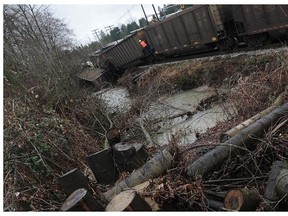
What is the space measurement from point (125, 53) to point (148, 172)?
21.2m

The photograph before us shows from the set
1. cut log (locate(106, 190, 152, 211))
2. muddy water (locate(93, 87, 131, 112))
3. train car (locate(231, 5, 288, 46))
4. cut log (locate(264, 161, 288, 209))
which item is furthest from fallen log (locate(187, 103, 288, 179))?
train car (locate(231, 5, 288, 46))

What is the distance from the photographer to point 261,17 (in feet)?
40.0

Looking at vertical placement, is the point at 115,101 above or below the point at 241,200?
below

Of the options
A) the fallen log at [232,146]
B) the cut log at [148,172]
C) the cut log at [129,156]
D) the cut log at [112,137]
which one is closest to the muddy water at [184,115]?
the cut log at [112,137]

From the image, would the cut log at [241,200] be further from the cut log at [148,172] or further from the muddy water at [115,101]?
the muddy water at [115,101]

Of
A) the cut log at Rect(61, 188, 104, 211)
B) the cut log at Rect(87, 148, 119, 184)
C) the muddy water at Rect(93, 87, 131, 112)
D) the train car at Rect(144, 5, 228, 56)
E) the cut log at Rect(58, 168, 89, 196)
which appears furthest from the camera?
the train car at Rect(144, 5, 228, 56)

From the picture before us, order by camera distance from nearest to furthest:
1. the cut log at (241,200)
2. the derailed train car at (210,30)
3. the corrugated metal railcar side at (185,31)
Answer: the cut log at (241,200) → the derailed train car at (210,30) → the corrugated metal railcar side at (185,31)

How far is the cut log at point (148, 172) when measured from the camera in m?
4.71

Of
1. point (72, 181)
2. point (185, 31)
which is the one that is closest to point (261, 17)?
point (185, 31)

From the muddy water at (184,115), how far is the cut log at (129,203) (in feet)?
11.8

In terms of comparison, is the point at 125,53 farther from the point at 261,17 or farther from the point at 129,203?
the point at 129,203

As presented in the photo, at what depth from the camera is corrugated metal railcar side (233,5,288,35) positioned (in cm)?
1131

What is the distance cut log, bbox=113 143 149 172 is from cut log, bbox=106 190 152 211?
1827 millimetres

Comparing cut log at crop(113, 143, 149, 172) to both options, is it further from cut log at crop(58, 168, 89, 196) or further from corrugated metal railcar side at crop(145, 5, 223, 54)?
corrugated metal railcar side at crop(145, 5, 223, 54)
